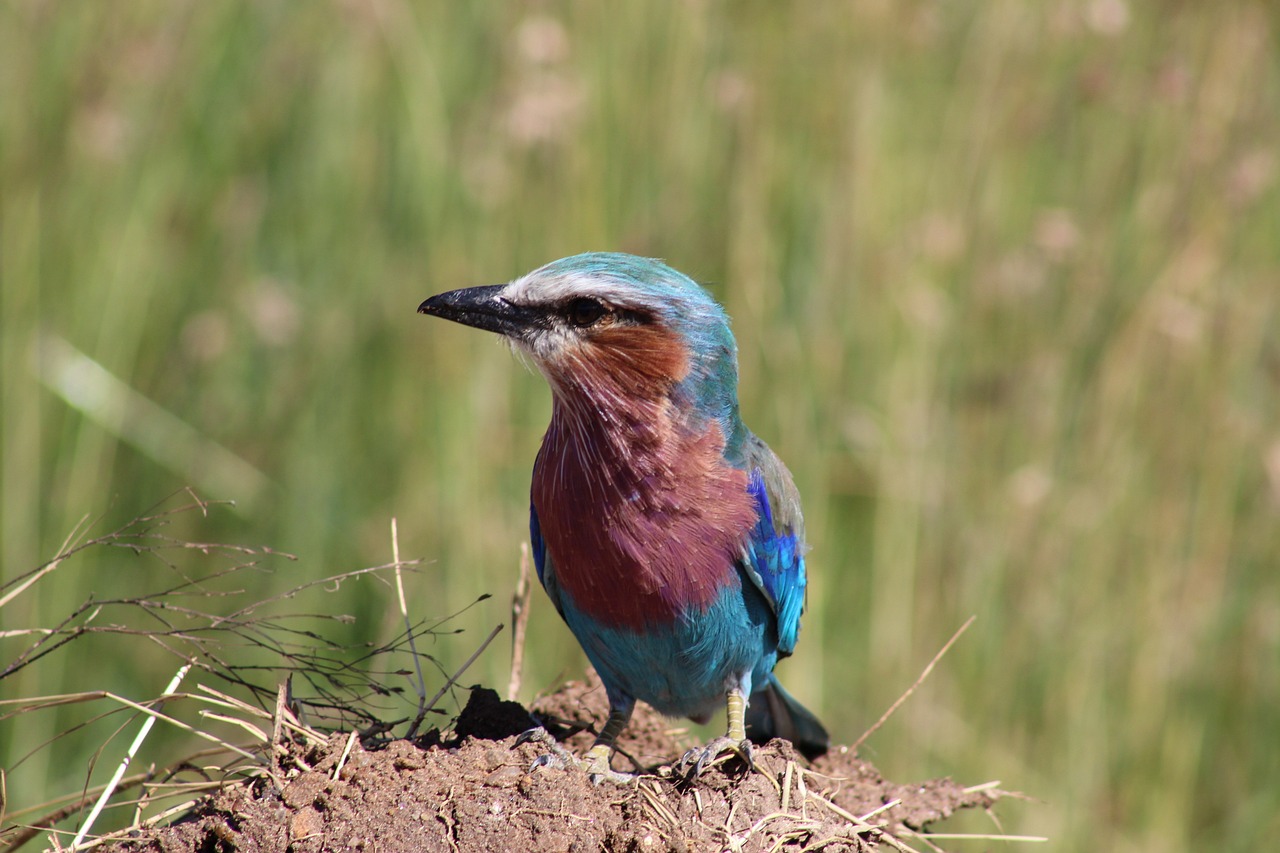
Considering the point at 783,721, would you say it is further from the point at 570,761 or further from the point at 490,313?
the point at 490,313

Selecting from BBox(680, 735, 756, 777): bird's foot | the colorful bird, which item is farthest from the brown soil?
the colorful bird

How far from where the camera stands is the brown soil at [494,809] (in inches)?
101

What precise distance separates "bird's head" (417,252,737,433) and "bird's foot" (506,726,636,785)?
805 millimetres

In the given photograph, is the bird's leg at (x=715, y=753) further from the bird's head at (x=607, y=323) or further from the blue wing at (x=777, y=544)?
the bird's head at (x=607, y=323)

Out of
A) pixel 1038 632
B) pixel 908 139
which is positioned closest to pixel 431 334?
pixel 908 139

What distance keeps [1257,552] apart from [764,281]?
2.12 metres

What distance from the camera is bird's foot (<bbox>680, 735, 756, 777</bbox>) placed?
9.13ft

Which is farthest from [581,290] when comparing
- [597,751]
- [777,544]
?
[597,751]

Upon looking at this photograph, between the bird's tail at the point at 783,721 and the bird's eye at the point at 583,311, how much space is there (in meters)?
1.12

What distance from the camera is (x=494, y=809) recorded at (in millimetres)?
2609

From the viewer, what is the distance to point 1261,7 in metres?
5.16

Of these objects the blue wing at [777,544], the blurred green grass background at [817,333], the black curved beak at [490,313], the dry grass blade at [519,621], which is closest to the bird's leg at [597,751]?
the dry grass blade at [519,621]

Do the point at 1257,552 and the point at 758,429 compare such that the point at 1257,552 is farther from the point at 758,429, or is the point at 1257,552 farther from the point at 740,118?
the point at 740,118

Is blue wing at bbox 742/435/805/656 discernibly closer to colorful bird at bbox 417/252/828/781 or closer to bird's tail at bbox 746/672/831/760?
colorful bird at bbox 417/252/828/781
